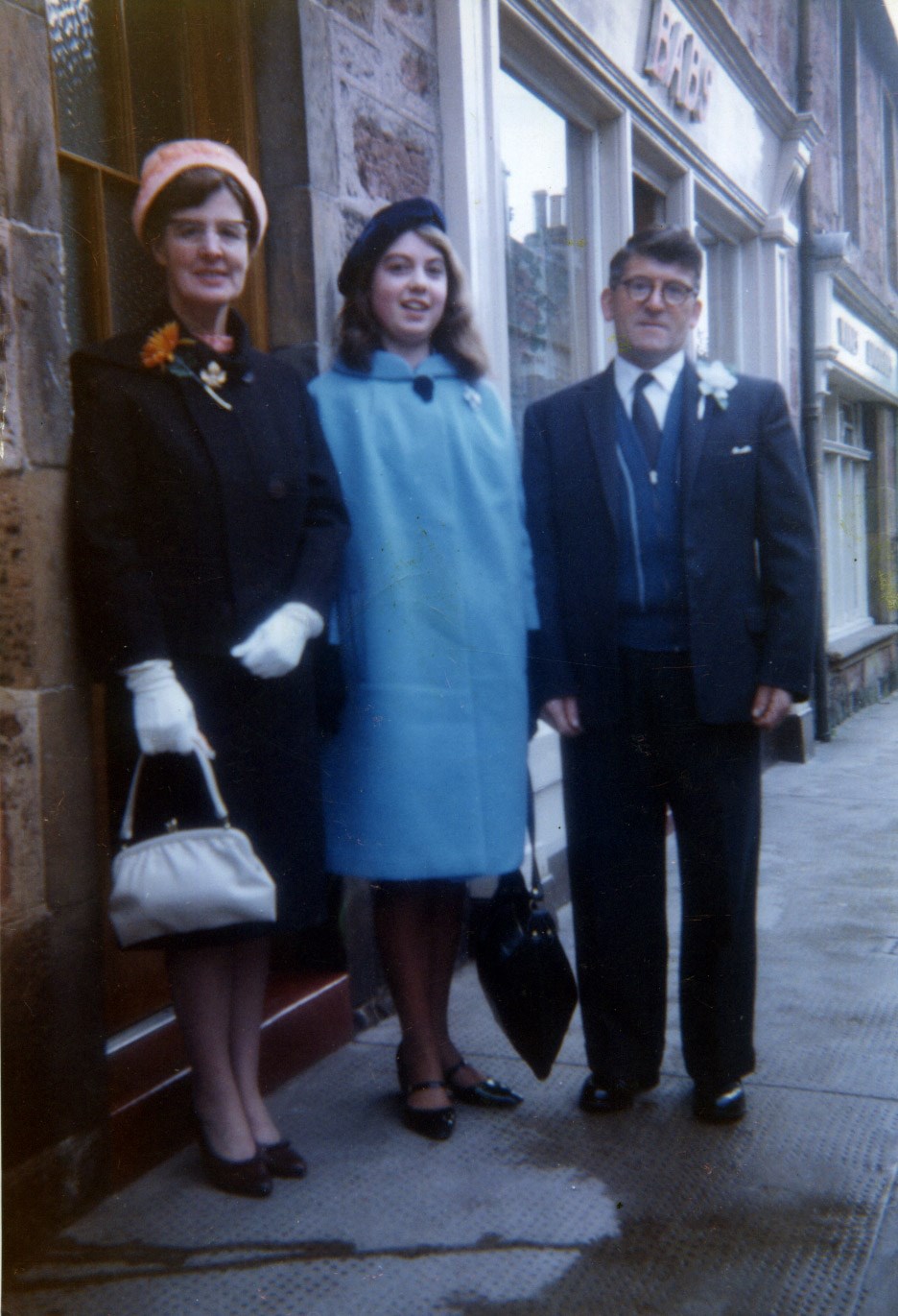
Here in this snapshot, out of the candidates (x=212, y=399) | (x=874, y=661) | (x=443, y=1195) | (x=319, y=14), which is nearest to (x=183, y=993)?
(x=443, y=1195)

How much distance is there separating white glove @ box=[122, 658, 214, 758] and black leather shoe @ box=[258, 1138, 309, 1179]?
875mm

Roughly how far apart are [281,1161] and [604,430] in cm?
166

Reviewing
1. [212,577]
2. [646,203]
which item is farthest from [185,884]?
[646,203]

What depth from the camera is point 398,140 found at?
3824 mm

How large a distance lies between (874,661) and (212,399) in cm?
943

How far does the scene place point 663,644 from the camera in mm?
2908

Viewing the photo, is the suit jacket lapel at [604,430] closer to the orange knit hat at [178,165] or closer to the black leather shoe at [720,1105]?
the orange knit hat at [178,165]

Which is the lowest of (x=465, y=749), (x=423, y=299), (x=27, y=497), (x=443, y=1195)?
(x=443, y=1195)

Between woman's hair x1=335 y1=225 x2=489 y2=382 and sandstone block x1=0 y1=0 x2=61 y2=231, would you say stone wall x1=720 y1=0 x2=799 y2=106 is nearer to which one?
woman's hair x1=335 y1=225 x2=489 y2=382

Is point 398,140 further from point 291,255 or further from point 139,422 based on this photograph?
point 139,422

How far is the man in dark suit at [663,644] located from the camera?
2.88 meters

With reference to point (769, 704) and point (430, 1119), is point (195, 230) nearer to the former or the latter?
point (769, 704)

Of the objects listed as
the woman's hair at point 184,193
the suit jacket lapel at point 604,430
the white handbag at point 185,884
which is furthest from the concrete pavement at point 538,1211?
the woman's hair at point 184,193

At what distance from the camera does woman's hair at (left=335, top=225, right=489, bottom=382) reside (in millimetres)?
2955
